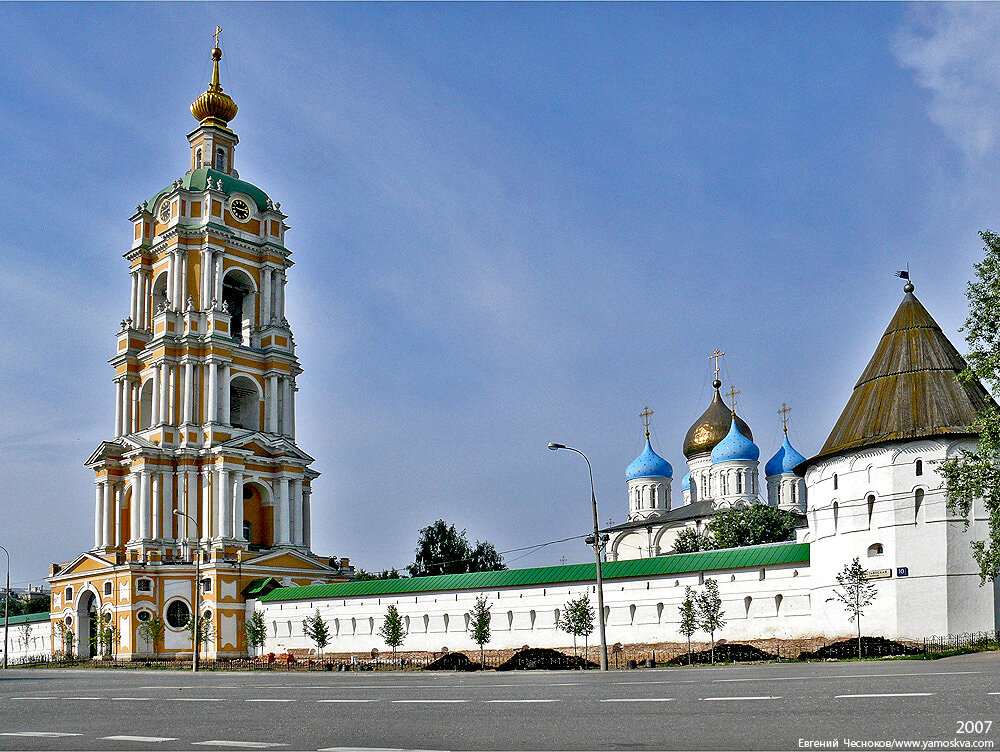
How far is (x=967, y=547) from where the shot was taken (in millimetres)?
35625

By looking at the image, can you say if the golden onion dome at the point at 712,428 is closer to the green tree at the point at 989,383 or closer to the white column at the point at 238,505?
the white column at the point at 238,505

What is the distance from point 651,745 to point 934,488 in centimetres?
3050

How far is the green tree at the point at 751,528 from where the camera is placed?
59.8m

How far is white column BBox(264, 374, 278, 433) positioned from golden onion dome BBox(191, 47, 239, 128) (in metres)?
18.0

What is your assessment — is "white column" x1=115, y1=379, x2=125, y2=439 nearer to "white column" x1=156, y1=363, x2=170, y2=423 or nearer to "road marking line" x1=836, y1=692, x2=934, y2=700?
"white column" x1=156, y1=363, x2=170, y2=423

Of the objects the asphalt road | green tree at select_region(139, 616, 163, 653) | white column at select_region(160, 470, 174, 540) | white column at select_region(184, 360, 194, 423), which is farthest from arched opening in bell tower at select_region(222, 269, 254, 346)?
the asphalt road

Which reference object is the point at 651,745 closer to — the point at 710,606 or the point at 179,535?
the point at 710,606

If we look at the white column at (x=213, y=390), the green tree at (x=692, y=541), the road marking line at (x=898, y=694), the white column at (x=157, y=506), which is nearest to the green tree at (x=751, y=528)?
the green tree at (x=692, y=541)

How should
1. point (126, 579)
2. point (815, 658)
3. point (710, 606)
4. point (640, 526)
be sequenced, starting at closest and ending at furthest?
point (815, 658) → point (710, 606) → point (126, 579) → point (640, 526)

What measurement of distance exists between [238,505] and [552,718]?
5001cm

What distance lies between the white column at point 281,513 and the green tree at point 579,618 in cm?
2399

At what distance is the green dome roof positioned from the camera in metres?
65.1

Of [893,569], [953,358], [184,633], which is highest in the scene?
[953,358]

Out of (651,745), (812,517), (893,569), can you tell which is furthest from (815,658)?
(651,745)
